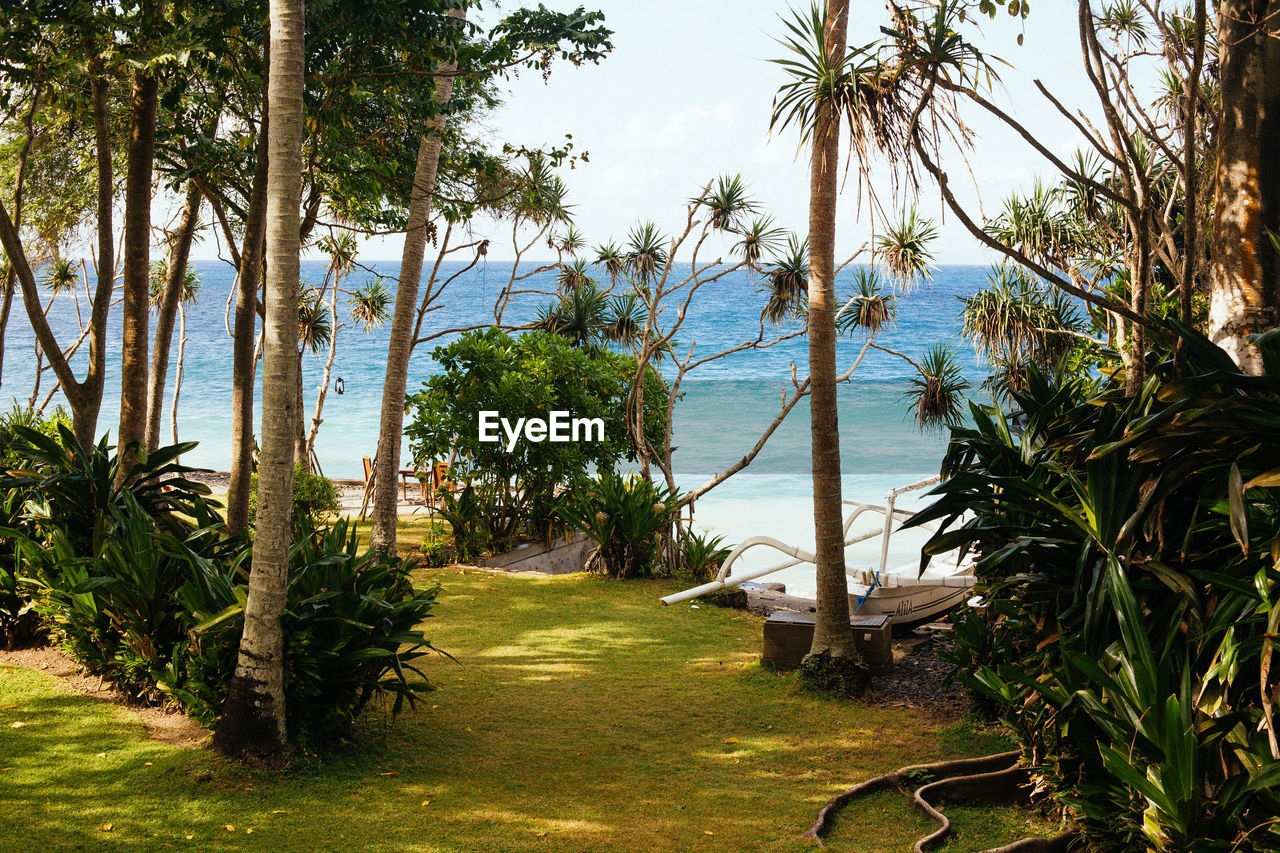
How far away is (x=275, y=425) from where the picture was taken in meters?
3.89

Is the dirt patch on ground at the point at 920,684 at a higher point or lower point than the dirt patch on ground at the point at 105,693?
lower

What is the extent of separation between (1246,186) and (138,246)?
20.7 ft

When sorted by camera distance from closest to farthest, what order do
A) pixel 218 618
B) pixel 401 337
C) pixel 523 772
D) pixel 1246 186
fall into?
pixel 1246 186, pixel 218 618, pixel 523 772, pixel 401 337

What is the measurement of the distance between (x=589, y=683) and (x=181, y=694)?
2416 mm

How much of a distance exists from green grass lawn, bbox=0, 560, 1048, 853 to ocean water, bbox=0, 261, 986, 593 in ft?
17.3

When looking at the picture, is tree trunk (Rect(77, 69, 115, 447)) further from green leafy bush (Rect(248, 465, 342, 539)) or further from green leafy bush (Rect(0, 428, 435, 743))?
green leafy bush (Rect(248, 465, 342, 539))

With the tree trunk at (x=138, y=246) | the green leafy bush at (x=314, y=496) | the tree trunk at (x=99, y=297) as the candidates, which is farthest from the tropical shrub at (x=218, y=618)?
the green leafy bush at (x=314, y=496)

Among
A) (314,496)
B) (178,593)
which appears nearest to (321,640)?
(178,593)

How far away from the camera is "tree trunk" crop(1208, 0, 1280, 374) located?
144 inches

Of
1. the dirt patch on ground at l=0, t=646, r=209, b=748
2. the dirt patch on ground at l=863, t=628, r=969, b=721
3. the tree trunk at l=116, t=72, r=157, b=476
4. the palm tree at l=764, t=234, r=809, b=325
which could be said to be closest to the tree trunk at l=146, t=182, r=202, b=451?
the tree trunk at l=116, t=72, r=157, b=476

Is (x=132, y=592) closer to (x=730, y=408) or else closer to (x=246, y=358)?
(x=246, y=358)

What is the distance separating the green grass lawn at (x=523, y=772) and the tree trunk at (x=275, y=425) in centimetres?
25

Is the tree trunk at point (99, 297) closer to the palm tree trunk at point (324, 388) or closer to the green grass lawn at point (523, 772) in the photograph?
the green grass lawn at point (523, 772)

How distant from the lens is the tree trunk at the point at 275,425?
12.8 feet
